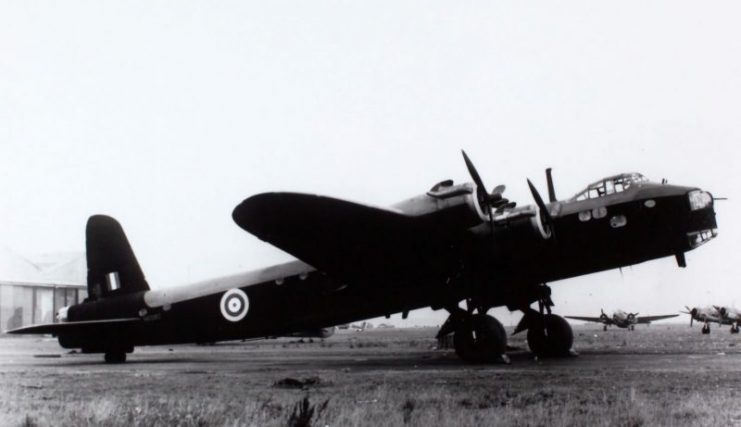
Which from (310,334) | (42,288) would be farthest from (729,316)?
(42,288)

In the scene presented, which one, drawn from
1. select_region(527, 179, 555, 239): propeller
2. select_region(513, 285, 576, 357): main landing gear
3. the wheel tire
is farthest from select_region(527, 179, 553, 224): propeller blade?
the wheel tire

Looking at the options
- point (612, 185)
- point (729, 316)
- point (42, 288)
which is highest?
point (42, 288)

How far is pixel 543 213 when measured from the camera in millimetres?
13266

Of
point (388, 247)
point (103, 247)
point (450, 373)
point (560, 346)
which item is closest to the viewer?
point (450, 373)

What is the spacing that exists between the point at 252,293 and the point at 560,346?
7078 millimetres

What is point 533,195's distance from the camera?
13.2m

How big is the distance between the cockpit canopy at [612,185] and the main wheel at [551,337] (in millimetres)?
3198

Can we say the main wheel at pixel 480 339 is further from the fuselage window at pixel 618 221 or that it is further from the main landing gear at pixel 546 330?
the fuselage window at pixel 618 221

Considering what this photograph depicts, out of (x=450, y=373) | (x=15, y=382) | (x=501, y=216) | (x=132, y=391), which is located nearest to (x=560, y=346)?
(x=501, y=216)

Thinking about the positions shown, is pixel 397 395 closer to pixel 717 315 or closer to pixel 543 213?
pixel 543 213

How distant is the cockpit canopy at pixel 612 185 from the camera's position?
13.3 metres

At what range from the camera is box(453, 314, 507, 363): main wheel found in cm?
1289

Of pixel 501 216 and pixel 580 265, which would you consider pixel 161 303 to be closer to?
pixel 501 216

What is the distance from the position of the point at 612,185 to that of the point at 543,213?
155 centimetres
